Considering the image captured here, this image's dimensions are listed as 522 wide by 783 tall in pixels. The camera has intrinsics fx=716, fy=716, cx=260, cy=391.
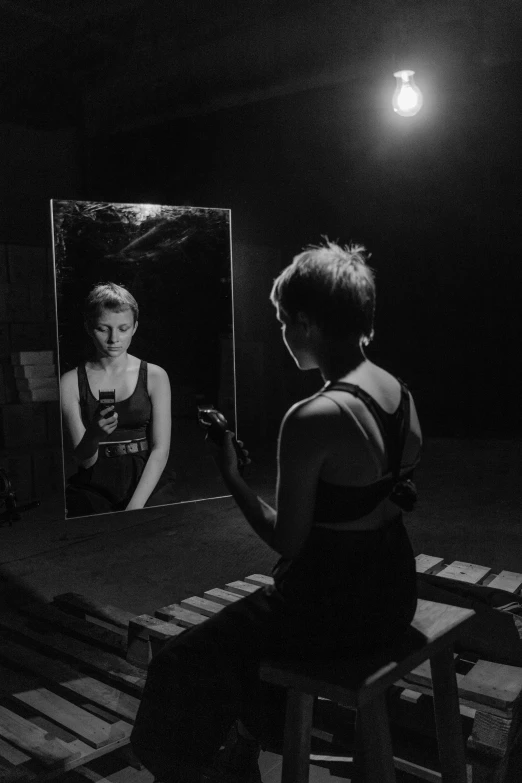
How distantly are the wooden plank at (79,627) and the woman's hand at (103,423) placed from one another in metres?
1.08

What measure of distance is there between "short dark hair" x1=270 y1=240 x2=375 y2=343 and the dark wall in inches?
215

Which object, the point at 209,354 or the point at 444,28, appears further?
the point at 444,28

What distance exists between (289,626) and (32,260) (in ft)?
19.8

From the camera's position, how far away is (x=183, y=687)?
6.33ft

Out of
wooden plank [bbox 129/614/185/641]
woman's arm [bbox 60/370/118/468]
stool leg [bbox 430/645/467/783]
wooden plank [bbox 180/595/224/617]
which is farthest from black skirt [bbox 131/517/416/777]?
woman's arm [bbox 60/370/118/468]

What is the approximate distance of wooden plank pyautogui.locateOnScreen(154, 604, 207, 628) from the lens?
3123mm

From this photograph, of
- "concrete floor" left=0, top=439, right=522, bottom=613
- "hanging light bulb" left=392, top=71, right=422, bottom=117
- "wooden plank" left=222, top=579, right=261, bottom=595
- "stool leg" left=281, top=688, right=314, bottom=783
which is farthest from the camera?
"hanging light bulb" left=392, top=71, right=422, bottom=117

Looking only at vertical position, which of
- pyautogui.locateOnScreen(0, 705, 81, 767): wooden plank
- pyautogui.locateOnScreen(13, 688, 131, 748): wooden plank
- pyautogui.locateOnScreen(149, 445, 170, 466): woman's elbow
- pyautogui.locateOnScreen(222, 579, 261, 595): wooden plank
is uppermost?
pyautogui.locateOnScreen(149, 445, 170, 466): woman's elbow

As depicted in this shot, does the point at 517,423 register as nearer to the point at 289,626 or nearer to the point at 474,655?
the point at 474,655

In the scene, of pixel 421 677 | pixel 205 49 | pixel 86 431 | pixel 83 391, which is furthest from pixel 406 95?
pixel 421 677

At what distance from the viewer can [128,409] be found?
4.48 m

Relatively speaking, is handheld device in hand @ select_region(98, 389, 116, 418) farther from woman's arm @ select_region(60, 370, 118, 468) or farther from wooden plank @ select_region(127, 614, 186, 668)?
wooden plank @ select_region(127, 614, 186, 668)

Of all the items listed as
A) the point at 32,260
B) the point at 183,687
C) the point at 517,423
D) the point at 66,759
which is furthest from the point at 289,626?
the point at 517,423

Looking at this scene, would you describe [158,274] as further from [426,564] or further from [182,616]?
[426,564]
